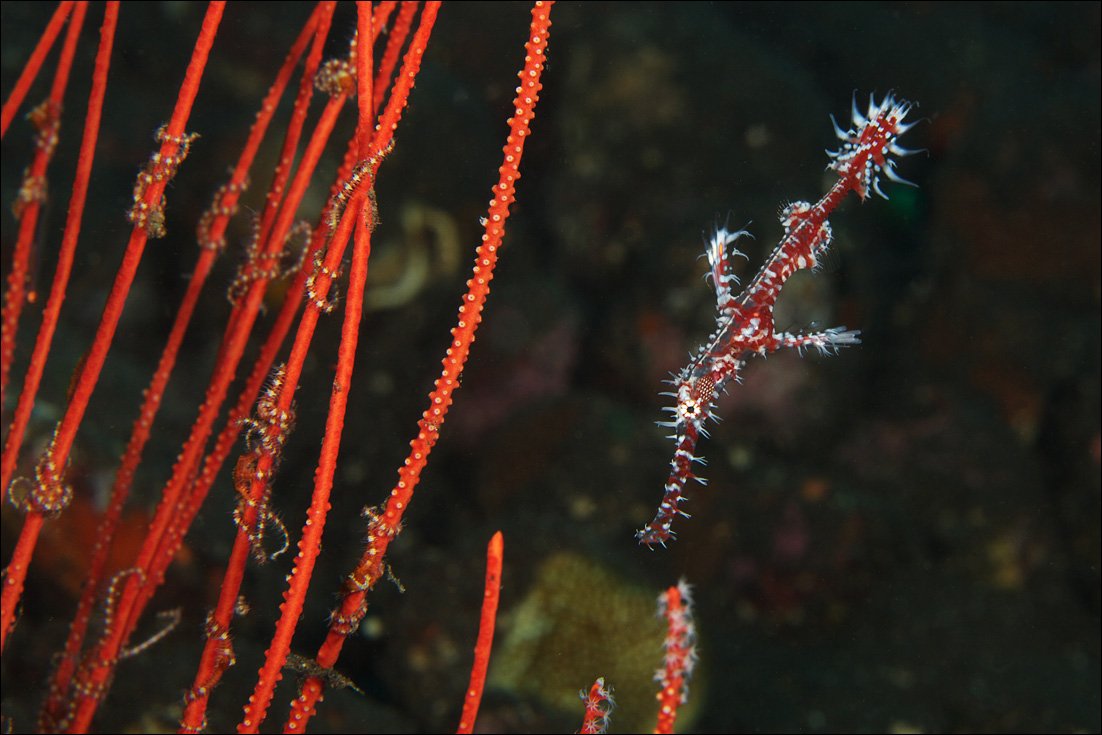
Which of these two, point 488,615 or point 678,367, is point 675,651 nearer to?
point 488,615

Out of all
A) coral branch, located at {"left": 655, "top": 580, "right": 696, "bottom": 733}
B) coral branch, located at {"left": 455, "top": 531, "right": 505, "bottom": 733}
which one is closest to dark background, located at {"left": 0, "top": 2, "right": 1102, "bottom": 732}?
coral branch, located at {"left": 455, "top": 531, "right": 505, "bottom": 733}

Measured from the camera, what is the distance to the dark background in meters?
4.01

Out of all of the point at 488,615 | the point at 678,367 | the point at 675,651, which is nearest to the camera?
the point at 675,651

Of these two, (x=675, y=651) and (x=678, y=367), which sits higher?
(x=678, y=367)

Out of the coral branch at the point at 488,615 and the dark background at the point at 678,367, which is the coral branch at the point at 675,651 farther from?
the dark background at the point at 678,367

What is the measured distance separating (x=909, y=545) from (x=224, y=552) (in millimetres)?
3671

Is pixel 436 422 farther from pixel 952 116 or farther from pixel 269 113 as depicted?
pixel 952 116

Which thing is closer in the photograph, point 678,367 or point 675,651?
point 675,651

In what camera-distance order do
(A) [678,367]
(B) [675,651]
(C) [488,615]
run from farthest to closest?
(A) [678,367]
(C) [488,615]
(B) [675,651]

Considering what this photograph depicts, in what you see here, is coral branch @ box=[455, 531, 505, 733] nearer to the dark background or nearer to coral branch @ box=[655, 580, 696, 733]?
coral branch @ box=[655, 580, 696, 733]

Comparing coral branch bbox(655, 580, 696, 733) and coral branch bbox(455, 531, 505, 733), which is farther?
coral branch bbox(455, 531, 505, 733)

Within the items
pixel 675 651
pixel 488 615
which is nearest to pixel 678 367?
pixel 488 615

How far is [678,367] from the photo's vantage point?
4.17 m

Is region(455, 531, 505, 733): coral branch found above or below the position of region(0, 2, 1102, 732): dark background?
below
